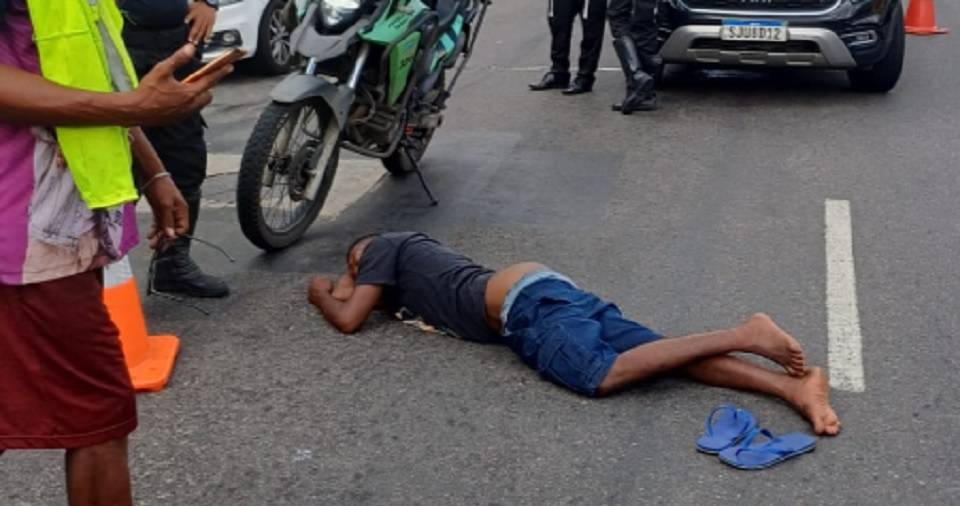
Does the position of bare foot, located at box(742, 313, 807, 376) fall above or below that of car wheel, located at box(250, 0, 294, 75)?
→ above

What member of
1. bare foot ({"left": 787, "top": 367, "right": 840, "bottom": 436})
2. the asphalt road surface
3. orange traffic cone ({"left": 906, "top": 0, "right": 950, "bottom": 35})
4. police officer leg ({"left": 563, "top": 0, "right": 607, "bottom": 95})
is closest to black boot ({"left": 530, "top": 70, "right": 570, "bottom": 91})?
police officer leg ({"left": 563, "top": 0, "right": 607, "bottom": 95})

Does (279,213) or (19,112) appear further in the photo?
(279,213)

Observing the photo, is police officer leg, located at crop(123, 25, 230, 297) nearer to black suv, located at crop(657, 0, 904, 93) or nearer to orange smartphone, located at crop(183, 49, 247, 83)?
orange smartphone, located at crop(183, 49, 247, 83)

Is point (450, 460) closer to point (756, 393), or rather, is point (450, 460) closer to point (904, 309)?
point (756, 393)

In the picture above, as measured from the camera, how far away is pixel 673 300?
502 centimetres

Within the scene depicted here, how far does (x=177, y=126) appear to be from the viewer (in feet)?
15.9

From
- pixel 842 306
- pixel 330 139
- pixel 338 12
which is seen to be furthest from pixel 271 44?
pixel 842 306

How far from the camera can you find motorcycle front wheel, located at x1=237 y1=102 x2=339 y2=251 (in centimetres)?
538

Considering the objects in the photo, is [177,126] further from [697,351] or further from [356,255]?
[697,351]

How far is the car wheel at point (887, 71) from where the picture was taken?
865 cm

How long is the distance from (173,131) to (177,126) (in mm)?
33

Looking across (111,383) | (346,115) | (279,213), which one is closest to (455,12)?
(346,115)

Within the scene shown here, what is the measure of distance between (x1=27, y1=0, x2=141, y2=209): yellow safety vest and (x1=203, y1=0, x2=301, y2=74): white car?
6963mm

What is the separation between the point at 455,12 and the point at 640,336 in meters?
2.88
